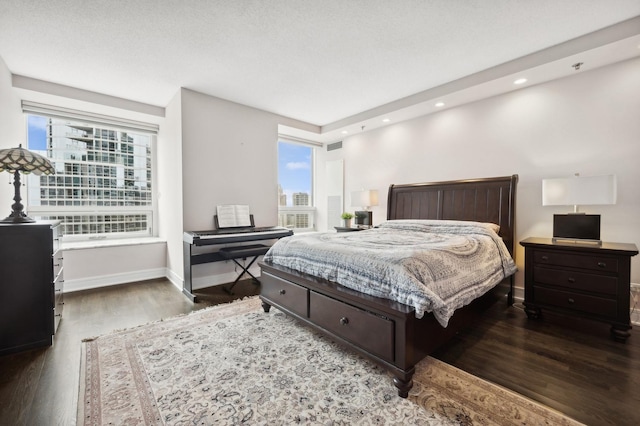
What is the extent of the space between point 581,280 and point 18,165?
4.85 m

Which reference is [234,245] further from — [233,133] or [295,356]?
[295,356]

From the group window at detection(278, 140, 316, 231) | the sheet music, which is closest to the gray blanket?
the sheet music

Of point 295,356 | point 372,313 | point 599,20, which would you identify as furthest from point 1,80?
point 599,20

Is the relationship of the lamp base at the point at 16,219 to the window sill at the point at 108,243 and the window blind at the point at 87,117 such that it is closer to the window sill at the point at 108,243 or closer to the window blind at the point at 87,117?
the window sill at the point at 108,243

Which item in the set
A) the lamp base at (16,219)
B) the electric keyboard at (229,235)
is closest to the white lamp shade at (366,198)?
the electric keyboard at (229,235)

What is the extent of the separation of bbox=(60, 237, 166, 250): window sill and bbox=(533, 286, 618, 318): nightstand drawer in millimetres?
4784

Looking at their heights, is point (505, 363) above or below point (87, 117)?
below

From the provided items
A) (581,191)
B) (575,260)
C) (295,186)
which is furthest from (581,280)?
(295,186)

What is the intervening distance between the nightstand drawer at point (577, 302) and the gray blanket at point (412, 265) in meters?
0.33

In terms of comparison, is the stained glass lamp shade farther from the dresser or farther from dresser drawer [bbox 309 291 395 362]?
dresser drawer [bbox 309 291 395 362]

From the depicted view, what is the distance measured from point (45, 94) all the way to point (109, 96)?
62cm

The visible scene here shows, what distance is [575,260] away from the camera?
2.52 metres

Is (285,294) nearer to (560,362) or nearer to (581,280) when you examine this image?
(560,362)

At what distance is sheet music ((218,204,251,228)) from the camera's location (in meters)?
3.89
